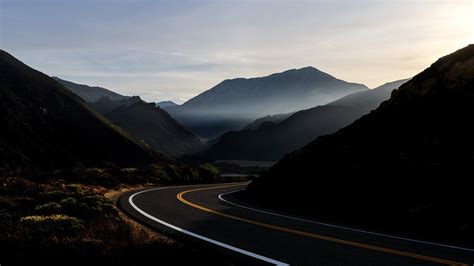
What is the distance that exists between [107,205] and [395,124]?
15.1 metres

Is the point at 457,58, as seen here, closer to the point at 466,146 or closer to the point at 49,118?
the point at 466,146

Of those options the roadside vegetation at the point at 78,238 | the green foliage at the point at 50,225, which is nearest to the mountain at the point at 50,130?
the roadside vegetation at the point at 78,238

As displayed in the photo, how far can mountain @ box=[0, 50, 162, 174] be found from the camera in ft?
246

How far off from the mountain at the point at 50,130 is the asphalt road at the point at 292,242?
Result: 60226mm

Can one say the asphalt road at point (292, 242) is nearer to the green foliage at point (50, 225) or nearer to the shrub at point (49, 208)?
the green foliage at point (50, 225)

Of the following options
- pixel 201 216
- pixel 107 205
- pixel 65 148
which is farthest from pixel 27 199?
pixel 65 148

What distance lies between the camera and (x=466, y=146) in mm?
16797

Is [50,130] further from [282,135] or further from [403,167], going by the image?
[282,135]

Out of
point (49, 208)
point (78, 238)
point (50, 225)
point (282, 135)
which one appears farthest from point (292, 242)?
point (282, 135)

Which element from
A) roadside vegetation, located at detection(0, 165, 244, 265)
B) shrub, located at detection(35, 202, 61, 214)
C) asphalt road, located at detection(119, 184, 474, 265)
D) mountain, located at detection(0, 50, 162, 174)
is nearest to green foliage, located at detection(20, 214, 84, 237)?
roadside vegetation, located at detection(0, 165, 244, 265)

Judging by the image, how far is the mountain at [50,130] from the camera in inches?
2950

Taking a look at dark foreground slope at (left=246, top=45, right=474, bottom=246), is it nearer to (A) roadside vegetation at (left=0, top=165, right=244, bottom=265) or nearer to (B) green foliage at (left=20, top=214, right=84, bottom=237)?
(A) roadside vegetation at (left=0, top=165, right=244, bottom=265)

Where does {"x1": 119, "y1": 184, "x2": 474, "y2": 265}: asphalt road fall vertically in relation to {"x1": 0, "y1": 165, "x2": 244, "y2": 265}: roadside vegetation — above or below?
below

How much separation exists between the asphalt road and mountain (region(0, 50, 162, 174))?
6023 cm
